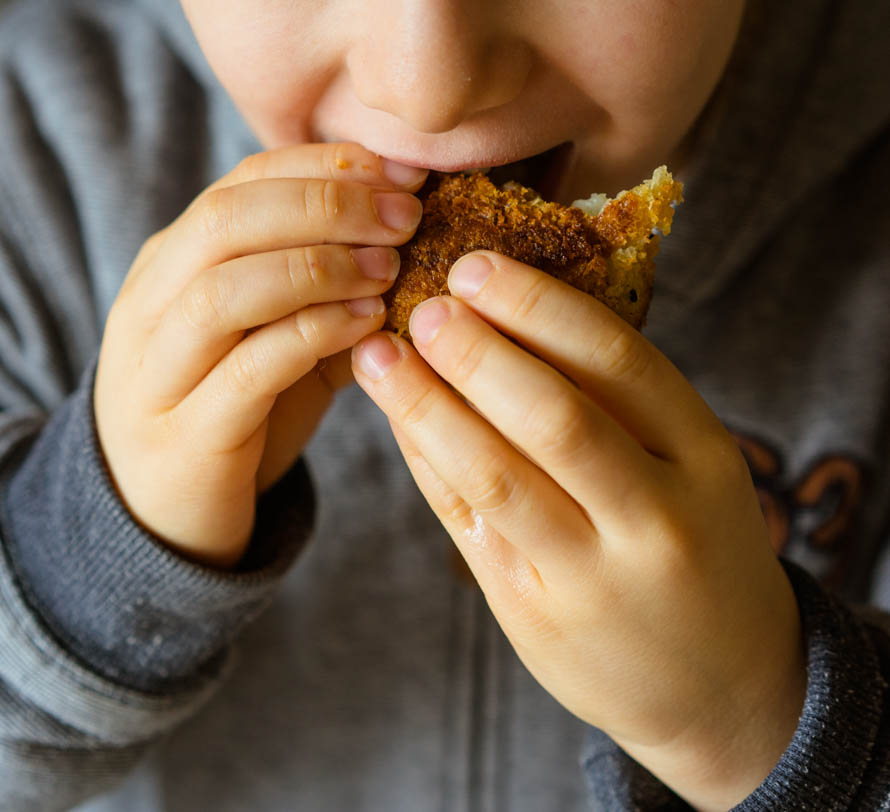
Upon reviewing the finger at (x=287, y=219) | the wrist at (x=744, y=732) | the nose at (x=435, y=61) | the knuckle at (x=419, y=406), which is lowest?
the wrist at (x=744, y=732)

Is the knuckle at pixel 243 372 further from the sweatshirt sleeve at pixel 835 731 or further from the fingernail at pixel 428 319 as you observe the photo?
the sweatshirt sleeve at pixel 835 731

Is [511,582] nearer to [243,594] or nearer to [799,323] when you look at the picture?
[243,594]

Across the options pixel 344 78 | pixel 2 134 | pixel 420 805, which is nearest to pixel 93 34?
pixel 2 134

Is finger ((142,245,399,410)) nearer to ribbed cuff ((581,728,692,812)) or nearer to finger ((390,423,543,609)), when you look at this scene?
finger ((390,423,543,609))

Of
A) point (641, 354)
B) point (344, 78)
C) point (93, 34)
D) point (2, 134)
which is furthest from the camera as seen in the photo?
point (93, 34)

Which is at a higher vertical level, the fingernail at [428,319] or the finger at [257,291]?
the finger at [257,291]

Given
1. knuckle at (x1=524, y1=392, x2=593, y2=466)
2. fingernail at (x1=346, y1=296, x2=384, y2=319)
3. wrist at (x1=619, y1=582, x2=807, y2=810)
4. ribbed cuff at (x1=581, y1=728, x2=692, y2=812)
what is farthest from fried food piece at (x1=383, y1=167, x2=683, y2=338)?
ribbed cuff at (x1=581, y1=728, x2=692, y2=812)

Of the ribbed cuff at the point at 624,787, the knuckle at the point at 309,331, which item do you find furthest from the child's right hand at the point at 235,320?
the ribbed cuff at the point at 624,787
